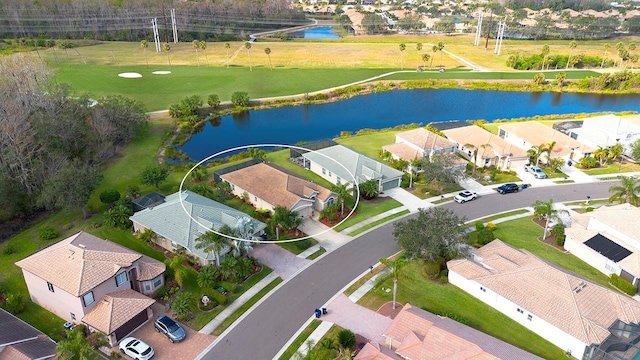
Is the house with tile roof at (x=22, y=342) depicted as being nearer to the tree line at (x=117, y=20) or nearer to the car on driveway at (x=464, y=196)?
the car on driveway at (x=464, y=196)

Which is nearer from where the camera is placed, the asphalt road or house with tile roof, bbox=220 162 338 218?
the asphalt road

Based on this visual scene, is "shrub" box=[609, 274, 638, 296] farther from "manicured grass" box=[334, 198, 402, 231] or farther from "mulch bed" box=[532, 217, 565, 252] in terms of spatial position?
"manicured grass" box=[334, 198, 402, 231]

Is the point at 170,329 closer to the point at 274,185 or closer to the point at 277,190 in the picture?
the point at 277,190

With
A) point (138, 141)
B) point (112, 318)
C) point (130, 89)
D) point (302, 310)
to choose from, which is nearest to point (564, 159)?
point (302, 310)

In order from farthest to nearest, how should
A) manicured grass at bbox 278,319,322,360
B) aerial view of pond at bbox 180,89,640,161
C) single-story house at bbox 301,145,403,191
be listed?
aerial view of pond at bbox 180,89,640,161, single-story house at bbox 301,145,403,191, manicured grass at bbox 278,319,322,360

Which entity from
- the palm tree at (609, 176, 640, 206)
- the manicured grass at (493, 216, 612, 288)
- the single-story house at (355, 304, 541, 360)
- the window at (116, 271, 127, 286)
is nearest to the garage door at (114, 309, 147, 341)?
the window at (116, 271, 127, 286)

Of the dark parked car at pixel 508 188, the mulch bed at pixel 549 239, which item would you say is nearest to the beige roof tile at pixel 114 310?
the mulch bed at pixel 549 239
